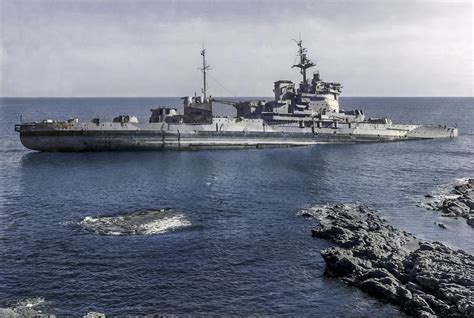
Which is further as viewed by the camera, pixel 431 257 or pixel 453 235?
pixel 453 235

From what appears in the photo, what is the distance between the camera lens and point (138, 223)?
3850cm

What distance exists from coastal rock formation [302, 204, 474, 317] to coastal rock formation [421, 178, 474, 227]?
8952 millimetres

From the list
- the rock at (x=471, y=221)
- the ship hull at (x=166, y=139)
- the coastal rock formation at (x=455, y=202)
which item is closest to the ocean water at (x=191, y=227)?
the rock at (x=471, y=221)

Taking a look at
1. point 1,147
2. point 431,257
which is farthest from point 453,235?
point 1,147

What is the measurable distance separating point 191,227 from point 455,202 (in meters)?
25.6

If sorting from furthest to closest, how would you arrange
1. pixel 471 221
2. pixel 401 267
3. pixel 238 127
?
pixel 238 127 < pixel 471 221 < pixel 401 267

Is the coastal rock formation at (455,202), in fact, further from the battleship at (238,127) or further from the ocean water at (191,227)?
the battleship at (238,127)

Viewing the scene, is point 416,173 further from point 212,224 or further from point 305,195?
point 212,224

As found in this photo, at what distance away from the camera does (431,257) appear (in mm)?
28234

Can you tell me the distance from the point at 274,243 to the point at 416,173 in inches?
1443

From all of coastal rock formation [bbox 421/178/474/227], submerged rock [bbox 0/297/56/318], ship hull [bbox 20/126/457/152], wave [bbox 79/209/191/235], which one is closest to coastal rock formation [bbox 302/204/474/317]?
coastal rock formation [bbox 421/178/474/227]

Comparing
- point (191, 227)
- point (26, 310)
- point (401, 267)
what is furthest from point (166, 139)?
point (26, 310)

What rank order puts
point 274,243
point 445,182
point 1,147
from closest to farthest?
point 274,243
point 445,182
point 1,147

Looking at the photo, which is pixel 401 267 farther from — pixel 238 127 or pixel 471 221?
pixel 238 127
